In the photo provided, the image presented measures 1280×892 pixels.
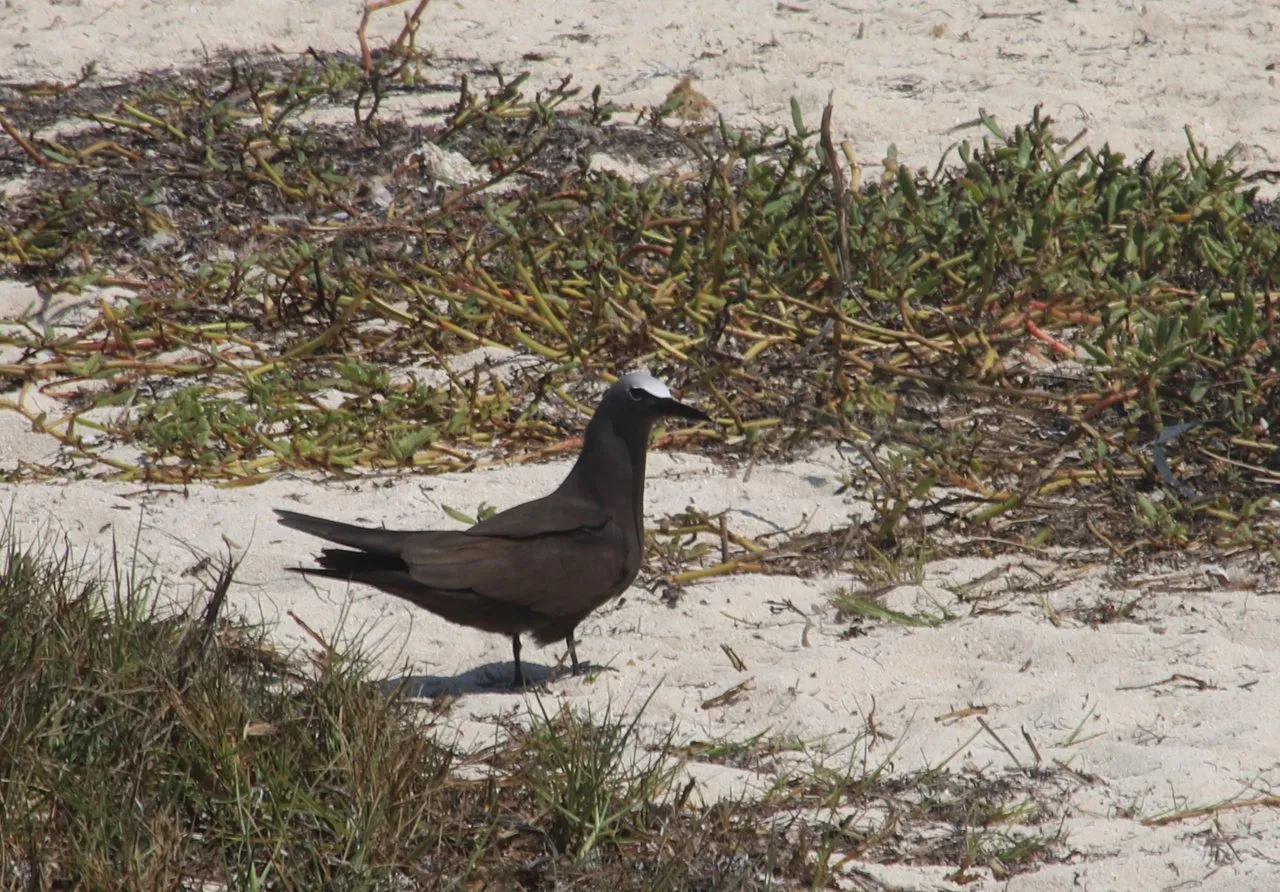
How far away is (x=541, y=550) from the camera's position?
4.29 meters

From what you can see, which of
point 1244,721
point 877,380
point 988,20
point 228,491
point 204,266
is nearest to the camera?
point 1244,721

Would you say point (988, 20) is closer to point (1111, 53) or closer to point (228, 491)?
point (1111, 53)

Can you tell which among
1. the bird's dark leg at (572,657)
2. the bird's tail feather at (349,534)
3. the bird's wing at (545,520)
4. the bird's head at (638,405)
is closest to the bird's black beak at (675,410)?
the bird's head at (638,405)

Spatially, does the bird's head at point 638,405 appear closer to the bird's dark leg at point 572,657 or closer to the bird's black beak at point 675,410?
the bird's black beak at point 675,410

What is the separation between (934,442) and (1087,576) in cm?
74

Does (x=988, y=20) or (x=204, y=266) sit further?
(x=988, y=20)

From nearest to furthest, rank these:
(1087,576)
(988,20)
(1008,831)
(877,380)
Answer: (1008,831)
(1087,576)
(877,380)
(988,20)

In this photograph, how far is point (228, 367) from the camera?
5883 millimetres

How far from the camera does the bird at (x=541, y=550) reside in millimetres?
4121

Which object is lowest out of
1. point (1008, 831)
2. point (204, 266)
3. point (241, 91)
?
point (1008, 831)

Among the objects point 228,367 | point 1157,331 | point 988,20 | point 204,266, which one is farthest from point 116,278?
point 988,20

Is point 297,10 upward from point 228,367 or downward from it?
upward

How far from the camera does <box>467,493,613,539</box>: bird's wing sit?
4324mm

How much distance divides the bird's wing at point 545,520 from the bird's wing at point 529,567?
1 cm
